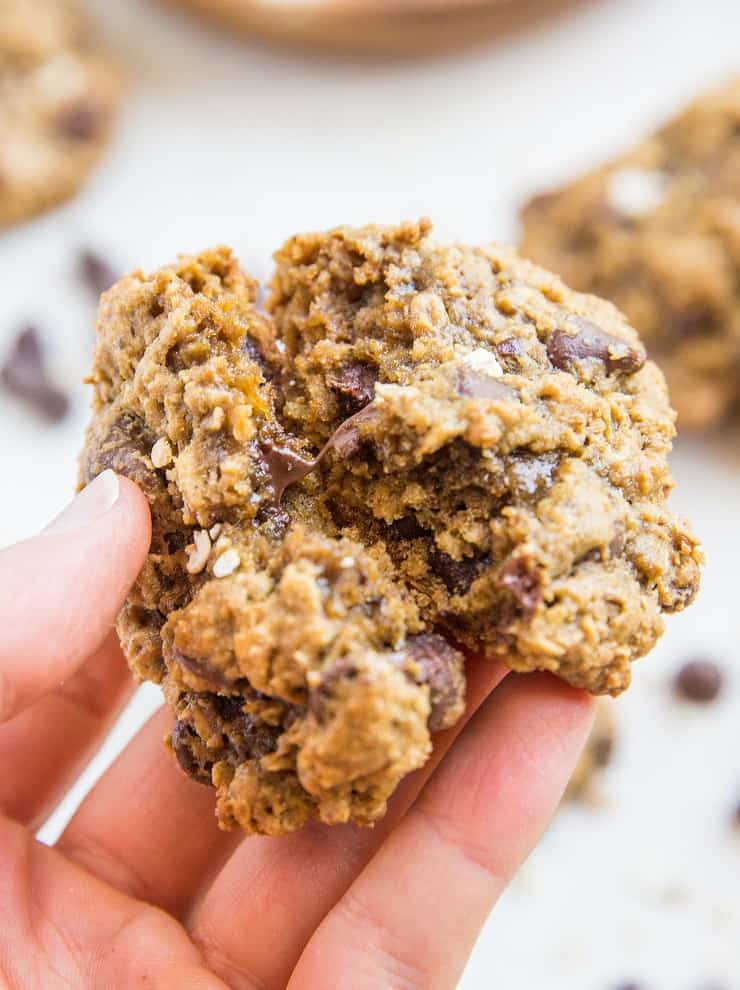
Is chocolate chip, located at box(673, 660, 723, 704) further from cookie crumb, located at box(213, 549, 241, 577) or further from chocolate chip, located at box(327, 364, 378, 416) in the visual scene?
cookie crumb, located at box(213, 549, 241, 577)

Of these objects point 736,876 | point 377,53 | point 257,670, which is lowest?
point 736,876

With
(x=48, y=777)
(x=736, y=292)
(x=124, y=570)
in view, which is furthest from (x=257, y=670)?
(x=736, y=292)

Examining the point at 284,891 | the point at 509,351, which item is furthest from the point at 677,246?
the point at 284,891

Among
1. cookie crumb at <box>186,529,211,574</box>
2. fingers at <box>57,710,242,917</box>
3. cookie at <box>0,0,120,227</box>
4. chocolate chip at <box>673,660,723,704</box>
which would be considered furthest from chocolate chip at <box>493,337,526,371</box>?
cookie at <box>0,0,120,227</box>

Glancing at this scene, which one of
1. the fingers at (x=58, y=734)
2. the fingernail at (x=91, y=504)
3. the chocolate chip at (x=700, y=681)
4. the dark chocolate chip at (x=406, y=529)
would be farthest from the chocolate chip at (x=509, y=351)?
the chocolate chip at (x=700, y=681)

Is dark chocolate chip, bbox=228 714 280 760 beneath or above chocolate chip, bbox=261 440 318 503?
beneath

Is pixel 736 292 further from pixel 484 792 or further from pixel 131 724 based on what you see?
pixel 131 724
